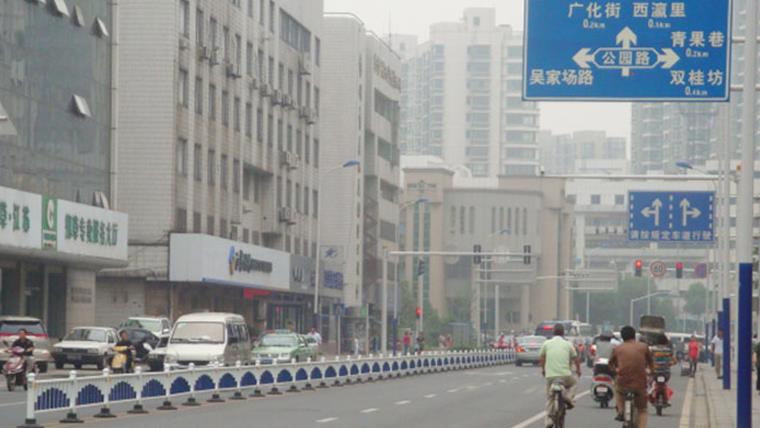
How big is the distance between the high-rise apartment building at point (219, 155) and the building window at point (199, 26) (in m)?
0.08

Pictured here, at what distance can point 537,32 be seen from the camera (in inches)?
1128

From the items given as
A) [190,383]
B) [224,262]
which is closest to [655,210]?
[224,262]

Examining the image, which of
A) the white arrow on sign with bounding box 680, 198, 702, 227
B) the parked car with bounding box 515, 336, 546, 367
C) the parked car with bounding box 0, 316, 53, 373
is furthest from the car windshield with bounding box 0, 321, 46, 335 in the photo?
the parked car with bounding box 515, 336, 546, 367

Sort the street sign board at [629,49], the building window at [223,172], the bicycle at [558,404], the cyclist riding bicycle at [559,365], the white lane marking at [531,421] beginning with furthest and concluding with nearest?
the building window at [223,172] < the white lane marking at [531,421] < the street sign board at [629,49] < the cyclist riding bicycle at [559,365] < the bicycle at [558,404]

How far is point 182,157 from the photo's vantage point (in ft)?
237

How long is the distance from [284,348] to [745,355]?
1366 inches

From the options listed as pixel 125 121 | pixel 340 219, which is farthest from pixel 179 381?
pixel 340 219

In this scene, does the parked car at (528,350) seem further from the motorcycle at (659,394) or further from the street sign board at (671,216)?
the motorcycle at (659,394)

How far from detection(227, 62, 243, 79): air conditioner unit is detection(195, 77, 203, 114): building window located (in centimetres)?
432

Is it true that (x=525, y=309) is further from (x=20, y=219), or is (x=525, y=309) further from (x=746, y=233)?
(x=746, y=233)

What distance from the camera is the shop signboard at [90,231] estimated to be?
57719mm

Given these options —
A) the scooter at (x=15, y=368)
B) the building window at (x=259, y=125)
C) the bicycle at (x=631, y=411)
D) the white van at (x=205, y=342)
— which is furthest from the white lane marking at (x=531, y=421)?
the building window at (x=259, y=125)

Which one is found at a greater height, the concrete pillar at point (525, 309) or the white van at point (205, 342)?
the white van at point (205, 342)

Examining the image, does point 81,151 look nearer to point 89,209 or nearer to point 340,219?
point 89,209
